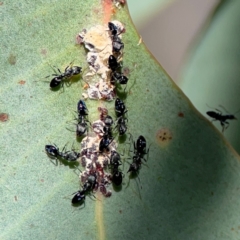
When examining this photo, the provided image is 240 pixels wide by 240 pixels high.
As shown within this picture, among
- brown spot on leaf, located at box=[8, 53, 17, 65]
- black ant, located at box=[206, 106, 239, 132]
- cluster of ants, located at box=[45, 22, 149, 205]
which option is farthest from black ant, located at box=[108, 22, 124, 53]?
black ant, located at box=[206, 106, 239, 132]

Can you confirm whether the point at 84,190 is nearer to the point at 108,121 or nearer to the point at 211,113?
the point at 108,121

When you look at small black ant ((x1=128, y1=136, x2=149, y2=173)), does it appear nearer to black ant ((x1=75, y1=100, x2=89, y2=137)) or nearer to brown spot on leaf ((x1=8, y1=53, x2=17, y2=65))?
black ant ((x1=75, y1=100, x2=89, y2=137))

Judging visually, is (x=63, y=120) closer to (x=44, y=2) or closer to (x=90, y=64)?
(x=90, y=64)

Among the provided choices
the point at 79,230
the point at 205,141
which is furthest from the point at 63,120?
the point at 205,141

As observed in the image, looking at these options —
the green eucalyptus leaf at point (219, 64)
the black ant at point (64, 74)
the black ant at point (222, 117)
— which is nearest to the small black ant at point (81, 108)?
the black ant at point (64, 74)

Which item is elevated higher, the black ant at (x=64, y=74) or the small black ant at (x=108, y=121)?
the black ant at (x=64, y=74)

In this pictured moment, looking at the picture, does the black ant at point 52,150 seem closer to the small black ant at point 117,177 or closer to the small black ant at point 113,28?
the small black ant at point 117,177

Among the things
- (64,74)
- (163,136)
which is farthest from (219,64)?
(64,74)
